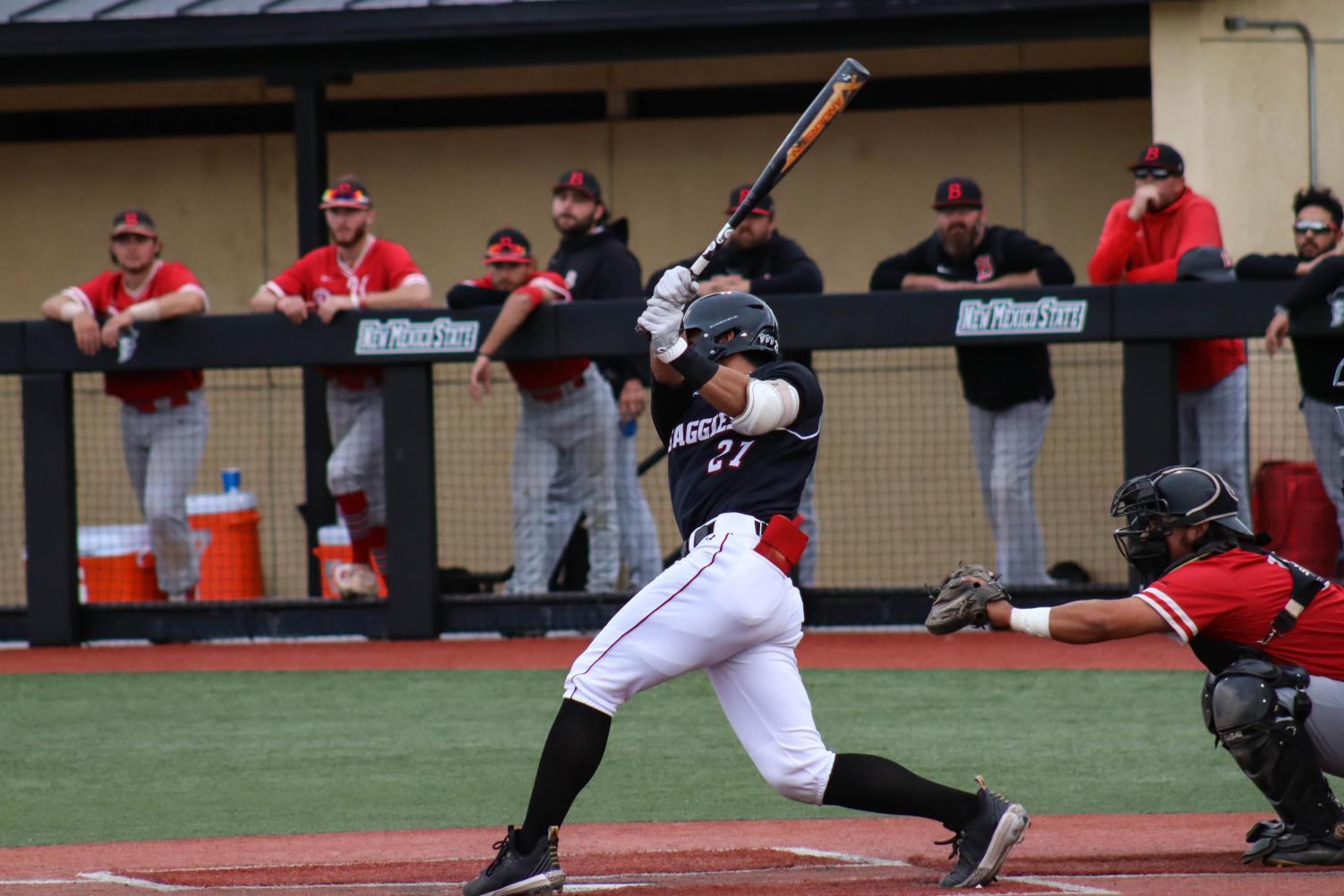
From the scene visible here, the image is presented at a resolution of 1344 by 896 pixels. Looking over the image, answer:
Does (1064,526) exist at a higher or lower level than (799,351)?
lower

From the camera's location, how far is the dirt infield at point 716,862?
4.25 metres

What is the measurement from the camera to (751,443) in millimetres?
4387

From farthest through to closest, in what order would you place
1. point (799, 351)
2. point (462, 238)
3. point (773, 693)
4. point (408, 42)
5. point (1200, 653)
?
point (462, 238)
point (408, 42)
point (799, 351)
point (1200, 653)
point (773, 693)

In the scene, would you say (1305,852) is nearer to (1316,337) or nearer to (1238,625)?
(1238,625)

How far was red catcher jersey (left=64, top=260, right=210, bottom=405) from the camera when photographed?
8945 millimetres

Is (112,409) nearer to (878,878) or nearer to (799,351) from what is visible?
(799,351)

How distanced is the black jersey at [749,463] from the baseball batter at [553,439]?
433 centimetres

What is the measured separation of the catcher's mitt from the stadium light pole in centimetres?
Answer: 654

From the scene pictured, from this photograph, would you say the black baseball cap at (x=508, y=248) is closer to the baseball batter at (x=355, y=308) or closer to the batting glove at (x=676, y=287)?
the baseball batter at (x=355, y=308)

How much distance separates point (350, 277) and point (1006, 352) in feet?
10.3

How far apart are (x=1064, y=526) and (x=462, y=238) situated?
450 cm

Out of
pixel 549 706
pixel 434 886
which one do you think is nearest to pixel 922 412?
pixel 549 706

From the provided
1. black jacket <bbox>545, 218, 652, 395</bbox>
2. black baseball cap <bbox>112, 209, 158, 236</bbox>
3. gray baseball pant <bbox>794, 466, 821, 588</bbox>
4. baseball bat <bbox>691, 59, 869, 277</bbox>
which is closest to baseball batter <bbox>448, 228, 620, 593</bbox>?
black jacket <bbox>545, 218, 652, 395</bbox>

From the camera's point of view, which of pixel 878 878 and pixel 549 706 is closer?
pixel 878 878
